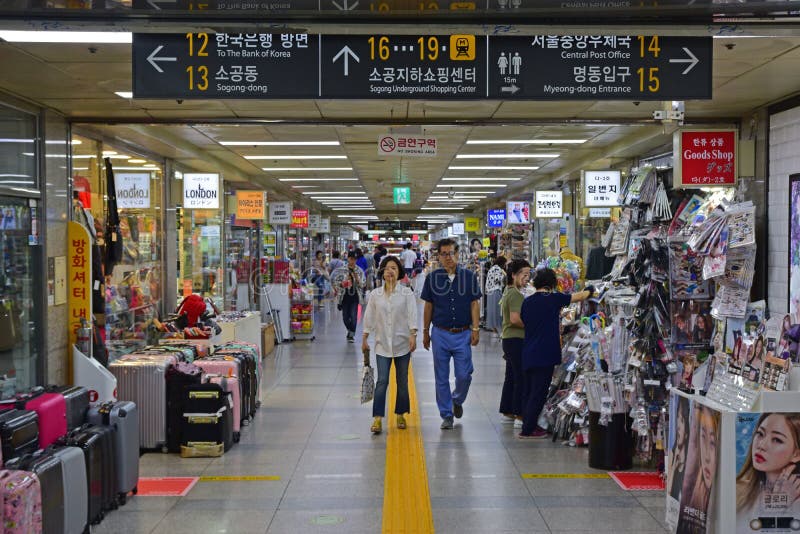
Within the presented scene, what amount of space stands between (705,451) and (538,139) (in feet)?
25.5

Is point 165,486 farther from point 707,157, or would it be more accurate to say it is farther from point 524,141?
point 524,141

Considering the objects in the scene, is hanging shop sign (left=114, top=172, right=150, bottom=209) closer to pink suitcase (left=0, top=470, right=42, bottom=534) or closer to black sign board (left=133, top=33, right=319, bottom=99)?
black sign board (left=133, top=33, right=319, bottom=99)

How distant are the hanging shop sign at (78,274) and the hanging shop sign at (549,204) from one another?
11.0 meters

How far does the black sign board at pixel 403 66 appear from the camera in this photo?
4.87 m

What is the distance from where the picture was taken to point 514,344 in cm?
778

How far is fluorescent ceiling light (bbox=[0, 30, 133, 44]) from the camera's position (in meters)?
5.21

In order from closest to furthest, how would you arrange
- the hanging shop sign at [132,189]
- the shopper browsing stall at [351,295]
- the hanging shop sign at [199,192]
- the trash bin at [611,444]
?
the trash bin at [611,444], the hanging shop sign at [132,189], the hanging shop sign at [199,192], the shopper browsing stall at [351,295]

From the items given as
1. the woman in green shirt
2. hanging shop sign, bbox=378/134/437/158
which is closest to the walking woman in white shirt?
the woman in green shirt

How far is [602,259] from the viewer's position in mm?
11938

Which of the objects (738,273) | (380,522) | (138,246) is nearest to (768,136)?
(738,273)

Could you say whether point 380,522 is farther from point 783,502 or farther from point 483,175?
point 483,175

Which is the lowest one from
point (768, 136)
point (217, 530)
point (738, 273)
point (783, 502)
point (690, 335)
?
point (217, 530)

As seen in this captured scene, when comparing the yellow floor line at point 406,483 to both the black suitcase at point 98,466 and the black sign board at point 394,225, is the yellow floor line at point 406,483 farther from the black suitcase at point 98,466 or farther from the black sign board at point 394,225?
the black sign board at point 394,225

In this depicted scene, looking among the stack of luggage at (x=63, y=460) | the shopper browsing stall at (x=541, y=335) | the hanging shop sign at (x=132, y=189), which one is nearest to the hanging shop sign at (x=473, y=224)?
the hanging shop sign at (x=132, y=189)
